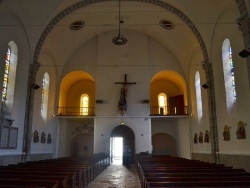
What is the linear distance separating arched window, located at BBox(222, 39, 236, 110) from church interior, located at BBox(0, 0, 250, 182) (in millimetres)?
45

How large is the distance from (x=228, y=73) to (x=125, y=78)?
29.0 feet

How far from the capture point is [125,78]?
18578 millimetres

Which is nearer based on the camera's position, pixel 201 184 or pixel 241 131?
pixel 201 184

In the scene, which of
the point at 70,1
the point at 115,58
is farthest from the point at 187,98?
the point at 70,1

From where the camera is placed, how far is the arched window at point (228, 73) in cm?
1073

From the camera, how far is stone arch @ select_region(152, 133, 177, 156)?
20.3 metres

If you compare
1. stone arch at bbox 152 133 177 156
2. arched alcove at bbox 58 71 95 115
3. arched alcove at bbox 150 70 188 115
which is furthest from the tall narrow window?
stone arch at bbox 152 133 177 156

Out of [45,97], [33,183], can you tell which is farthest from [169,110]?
[33,183]

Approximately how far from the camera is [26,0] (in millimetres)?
10836

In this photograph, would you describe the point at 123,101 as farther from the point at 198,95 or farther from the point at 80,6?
the point at 80,6

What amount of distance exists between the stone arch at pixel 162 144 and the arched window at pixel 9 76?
1270 centimetres

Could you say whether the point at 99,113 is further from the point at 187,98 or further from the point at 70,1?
the point at 70,1

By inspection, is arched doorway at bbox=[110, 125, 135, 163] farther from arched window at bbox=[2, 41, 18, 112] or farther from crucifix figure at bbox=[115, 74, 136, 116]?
arched window at bbox=[2, 41, 18, 112]

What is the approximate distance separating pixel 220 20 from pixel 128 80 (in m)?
8.72
